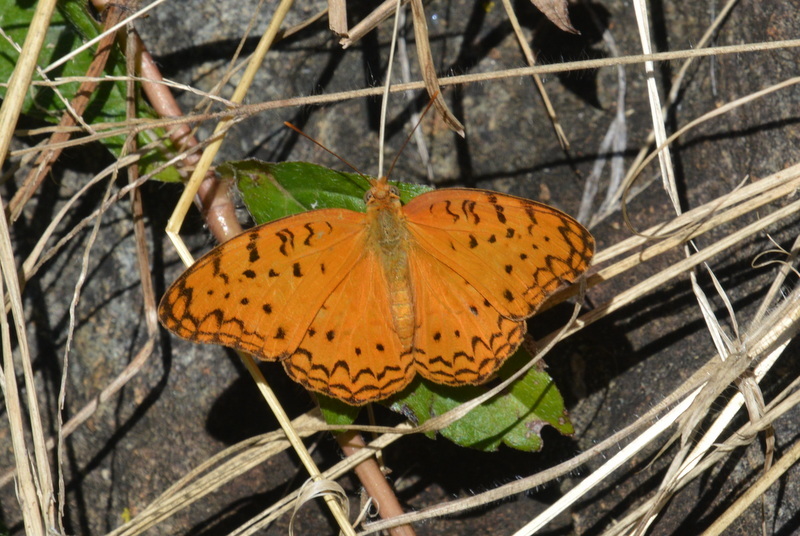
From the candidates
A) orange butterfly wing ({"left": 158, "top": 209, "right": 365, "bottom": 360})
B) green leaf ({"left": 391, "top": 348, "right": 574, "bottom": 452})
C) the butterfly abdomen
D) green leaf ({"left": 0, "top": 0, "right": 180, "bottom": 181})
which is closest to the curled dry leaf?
the butterfly abdomen

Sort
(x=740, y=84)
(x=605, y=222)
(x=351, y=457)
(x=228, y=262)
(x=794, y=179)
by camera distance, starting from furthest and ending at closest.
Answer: (x=605, y=222)
(x=740, y=84)
(x=351, y=457)
(x=794, y=179)
(x=228, y=262)

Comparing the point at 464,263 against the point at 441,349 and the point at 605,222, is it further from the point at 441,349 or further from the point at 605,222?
the point at 605,222

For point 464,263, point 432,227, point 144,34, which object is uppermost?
point 144,34

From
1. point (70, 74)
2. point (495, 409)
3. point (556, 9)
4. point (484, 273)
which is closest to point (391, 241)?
point (484, 273)

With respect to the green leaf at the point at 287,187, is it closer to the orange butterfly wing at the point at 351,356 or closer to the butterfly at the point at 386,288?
the butterfly at the point at 386,288

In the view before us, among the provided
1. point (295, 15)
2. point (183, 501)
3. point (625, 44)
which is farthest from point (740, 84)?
point (183, 501)

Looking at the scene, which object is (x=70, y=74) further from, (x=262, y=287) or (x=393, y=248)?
(x=393, y=248)
